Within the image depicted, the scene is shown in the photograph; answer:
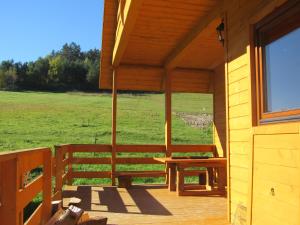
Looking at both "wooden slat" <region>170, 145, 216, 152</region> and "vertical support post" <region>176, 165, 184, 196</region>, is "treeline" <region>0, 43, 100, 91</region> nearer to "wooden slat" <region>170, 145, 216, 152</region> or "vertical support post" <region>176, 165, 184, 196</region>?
"wooden slat" <region>170, 145, 216, 152</region>

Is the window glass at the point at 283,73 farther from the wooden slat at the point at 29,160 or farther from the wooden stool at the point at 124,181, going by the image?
the wooden stool at the point at 124,181

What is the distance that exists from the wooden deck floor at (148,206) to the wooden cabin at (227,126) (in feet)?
A: 0.05

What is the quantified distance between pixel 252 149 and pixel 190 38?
3.41 m

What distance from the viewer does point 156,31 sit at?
7.34 metres

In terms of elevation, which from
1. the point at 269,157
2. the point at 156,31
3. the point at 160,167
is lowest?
the point at 160,167

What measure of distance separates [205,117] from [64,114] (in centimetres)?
1117

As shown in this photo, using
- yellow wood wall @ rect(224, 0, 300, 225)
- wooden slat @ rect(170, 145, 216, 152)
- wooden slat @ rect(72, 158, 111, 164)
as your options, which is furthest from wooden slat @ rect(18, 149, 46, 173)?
wooden slat @ rect(170, 145, 216, 152)

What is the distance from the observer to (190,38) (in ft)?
23.8

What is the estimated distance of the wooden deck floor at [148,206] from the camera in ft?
17.9

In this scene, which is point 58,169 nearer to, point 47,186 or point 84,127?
point 47,186

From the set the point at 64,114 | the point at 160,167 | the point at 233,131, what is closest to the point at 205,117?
the point at 64,114

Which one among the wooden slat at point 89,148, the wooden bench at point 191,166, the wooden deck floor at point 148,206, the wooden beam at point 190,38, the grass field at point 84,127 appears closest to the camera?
the wooden deck floor at point 148,206

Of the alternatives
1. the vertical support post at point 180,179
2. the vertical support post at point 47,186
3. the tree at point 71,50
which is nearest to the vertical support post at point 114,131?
the vertical support post at point 180,179

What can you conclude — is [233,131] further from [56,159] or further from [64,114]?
[64,114]
